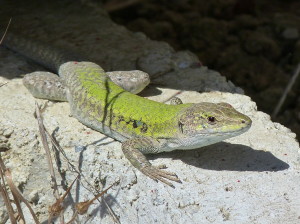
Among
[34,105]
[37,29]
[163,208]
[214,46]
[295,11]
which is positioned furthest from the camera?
[295,11]

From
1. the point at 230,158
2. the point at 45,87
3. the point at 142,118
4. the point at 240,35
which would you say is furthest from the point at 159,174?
the point at 240,35

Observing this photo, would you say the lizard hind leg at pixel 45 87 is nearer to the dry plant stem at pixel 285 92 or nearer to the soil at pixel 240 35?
the dry plant stem at pixel 285 92

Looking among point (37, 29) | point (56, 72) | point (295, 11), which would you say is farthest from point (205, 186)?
point (295, 11)

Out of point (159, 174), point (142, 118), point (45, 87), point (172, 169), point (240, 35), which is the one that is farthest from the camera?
point (240, 35)

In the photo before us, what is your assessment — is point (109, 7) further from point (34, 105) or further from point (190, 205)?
point (190, 205)

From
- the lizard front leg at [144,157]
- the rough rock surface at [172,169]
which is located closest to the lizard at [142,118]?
the lizard front leg at [144,157]

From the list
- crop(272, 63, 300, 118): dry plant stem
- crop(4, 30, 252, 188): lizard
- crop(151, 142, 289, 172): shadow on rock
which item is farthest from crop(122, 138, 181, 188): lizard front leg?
crop(272, 63, 300, 118): dry plant stem

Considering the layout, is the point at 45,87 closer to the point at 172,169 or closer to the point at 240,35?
the point at 172,169
